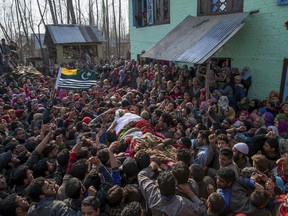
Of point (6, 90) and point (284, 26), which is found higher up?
point (284, 26)

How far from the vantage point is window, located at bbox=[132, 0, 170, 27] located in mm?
12236

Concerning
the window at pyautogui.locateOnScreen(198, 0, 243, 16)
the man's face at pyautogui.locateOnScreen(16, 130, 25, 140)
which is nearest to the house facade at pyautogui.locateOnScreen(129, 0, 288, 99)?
the window at pyautogui.locateOnScreen(198, 0, 243, 16)

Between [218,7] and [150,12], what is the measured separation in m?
5.26

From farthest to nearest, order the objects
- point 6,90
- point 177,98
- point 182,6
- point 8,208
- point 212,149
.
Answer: point 6,90 < point 182,6 < point 177,98 < point 212,149 < point 8,208

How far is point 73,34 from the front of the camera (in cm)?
2369

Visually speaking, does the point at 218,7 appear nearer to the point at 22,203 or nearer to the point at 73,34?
the point at 22,203

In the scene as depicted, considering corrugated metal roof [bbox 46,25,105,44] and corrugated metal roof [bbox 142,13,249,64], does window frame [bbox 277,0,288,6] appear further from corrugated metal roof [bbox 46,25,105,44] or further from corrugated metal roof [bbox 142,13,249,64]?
corrugated metal roof [bbox 46,25,105,44]

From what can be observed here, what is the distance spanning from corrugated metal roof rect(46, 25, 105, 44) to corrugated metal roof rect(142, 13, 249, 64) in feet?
49.1

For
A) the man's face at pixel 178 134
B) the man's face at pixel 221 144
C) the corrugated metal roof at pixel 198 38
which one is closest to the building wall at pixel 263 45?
the corrugated metal roof at pixel 198 38

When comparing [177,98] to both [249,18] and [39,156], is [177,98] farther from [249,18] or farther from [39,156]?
[39,156]

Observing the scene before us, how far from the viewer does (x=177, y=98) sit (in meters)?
8.16

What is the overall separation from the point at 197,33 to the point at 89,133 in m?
4.96

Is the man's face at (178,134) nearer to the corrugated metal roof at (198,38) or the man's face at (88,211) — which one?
the corrugated metal roof at (198,38)

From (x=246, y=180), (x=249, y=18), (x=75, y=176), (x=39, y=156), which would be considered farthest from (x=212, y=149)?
(x=249, y=18)
